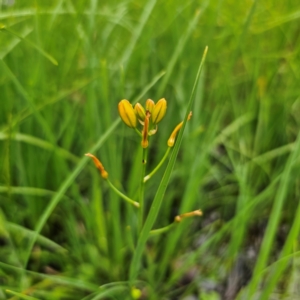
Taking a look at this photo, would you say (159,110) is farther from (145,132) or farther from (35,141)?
(35,141)

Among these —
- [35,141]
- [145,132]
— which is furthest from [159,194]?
[35,141]

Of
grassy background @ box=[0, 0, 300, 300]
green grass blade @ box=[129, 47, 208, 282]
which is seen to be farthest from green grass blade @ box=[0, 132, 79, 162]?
green grass blade @ box=[129, 47, 208, 282]

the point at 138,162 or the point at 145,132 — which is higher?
the point at 145,132

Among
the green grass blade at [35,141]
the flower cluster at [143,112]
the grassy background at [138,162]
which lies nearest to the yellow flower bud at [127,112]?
the flower cluster at [143,112]

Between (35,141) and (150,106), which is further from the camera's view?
(35,141)

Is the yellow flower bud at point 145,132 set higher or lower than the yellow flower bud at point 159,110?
lower

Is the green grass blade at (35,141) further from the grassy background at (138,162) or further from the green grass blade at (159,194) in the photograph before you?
the green grass blade at (159,194)
